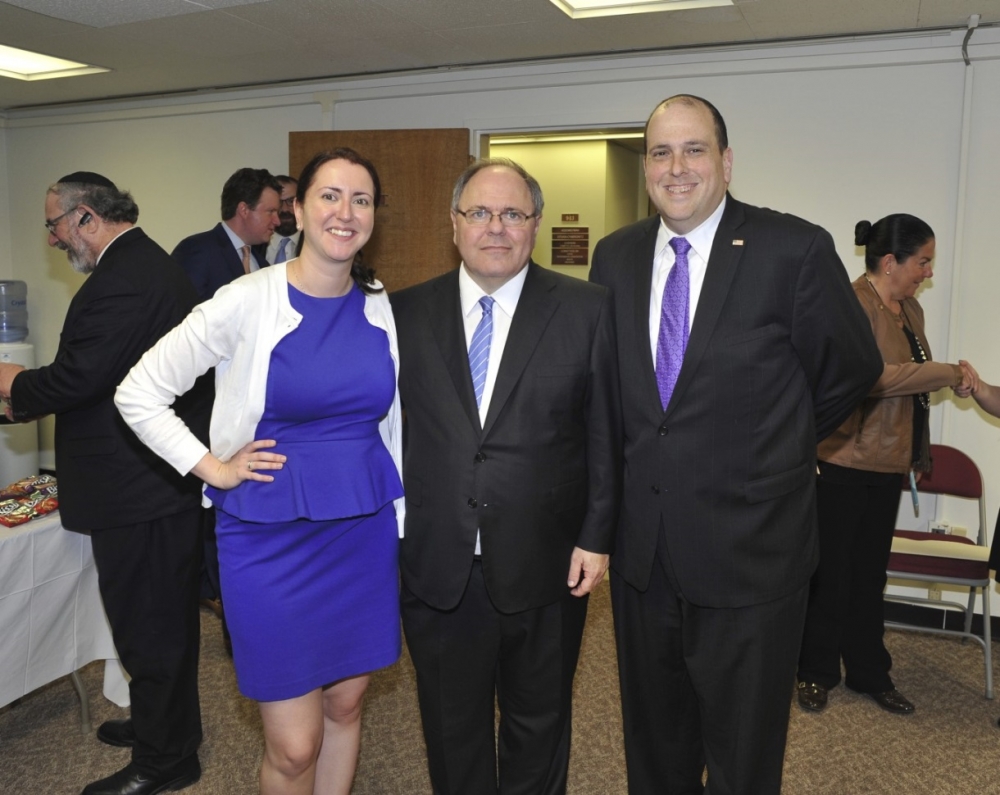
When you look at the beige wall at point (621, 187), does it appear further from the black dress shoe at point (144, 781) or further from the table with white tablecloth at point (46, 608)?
the black dress shoe at point (144, 781)

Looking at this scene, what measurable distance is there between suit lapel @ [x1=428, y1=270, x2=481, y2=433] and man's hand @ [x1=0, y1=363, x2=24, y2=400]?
148 cm

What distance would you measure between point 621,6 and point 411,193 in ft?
6.03

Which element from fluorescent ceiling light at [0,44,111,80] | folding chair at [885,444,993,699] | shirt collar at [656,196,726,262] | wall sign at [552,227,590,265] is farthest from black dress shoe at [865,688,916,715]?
fluorescent ceiling light at [0,44,111,80]

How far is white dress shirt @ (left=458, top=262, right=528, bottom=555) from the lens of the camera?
7.09 feet

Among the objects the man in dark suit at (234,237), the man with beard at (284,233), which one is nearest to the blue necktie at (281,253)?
the man with beard at (284,233)

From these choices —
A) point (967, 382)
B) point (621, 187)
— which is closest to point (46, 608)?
point (967, 382)

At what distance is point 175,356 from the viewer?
2098 millimetres

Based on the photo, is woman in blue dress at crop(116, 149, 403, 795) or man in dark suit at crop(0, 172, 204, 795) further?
man in dark suit at crop(0, 172, 204, 795)

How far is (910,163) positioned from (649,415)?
3.30 metres

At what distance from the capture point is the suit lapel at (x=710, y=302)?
2.06m

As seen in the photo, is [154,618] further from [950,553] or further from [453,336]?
[950,553]

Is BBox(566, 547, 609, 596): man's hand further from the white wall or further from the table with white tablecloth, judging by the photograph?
the white wall

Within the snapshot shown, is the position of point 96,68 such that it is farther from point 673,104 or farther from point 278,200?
point 673,104

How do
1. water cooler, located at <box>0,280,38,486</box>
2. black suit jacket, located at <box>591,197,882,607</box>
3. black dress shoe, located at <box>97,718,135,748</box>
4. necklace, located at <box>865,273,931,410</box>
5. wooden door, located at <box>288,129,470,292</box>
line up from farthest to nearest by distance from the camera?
water cooler, located at <box>0,280,38,486</box>
wooden door, located at <box>288,129,470,292</box>
necklace, located at <box>865,273,931,410</box>
black dress shoe, located at <box>97,718,135,748</box>
black suit jacket, located at <box>591,197,882,607</box>
